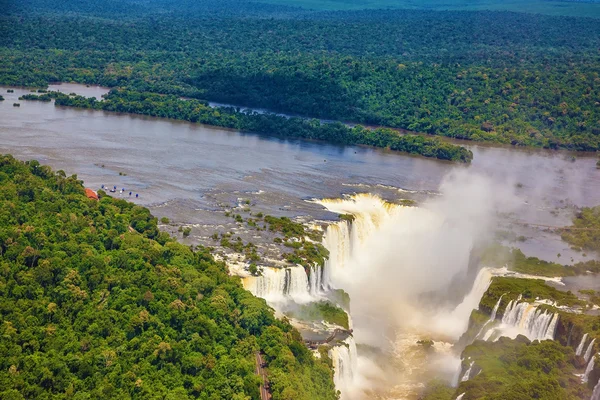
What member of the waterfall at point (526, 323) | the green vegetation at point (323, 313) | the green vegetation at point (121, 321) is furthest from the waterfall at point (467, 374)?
the green vegetation at point (121, 321)

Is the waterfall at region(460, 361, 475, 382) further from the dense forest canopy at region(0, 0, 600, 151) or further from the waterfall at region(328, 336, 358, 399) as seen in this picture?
the dense forest canopy at region(0, 0, 600, 151)

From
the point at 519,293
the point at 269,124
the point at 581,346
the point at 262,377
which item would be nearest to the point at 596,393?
the point at 581,346

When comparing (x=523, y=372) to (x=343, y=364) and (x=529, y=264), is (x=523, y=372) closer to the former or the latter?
(x=343, y=364)

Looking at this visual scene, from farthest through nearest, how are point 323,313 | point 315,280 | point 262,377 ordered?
point 315,280 → point 323,313 → point 262,377

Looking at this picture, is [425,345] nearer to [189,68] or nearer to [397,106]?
[397,106]

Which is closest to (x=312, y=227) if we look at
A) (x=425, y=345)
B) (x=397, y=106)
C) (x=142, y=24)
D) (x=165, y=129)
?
(x=425, y=345)

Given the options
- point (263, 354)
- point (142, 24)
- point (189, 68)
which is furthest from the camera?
point (142, 24)
